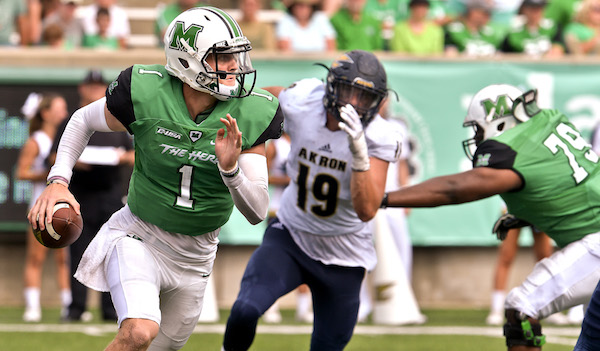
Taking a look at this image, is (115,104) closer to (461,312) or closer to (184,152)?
(184,152)

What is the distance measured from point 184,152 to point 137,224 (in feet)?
1.40

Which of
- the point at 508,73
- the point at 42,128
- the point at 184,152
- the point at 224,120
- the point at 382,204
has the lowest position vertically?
the point at 42,128

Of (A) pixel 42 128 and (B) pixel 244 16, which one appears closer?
(A) pixel 42 128

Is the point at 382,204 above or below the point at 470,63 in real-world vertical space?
above

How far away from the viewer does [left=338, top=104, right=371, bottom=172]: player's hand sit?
4.64 m

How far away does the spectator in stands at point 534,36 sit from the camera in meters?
9.59

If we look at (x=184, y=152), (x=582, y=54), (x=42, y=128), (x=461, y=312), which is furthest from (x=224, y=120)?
(x=582, y=54)

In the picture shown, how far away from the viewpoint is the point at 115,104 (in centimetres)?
419

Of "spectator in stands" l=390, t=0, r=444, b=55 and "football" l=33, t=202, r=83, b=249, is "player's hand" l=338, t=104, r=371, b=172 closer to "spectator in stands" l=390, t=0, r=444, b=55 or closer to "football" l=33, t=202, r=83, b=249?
"football" l=33, t=202, r=83, b=249

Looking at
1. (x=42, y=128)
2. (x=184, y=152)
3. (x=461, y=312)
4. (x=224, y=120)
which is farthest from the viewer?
(x=461, y=312)

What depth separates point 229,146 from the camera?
3828mm

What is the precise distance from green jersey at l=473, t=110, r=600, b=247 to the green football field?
2.11 metres

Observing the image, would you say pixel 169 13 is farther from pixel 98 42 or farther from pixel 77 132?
pixel 77 132

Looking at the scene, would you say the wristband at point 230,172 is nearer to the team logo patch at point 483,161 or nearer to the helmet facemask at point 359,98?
the helmet facemask at point 359,98
